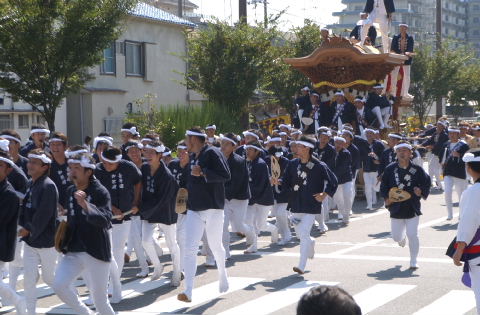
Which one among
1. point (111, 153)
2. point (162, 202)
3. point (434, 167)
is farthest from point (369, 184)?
point (111, 153)

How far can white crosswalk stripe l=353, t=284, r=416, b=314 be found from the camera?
31.6 ft

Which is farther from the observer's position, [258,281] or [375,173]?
[375,173]

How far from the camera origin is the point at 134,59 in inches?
1414

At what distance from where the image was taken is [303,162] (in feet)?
39.4

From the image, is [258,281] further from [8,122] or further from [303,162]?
[8,122]

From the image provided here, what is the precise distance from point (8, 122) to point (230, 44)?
839cm

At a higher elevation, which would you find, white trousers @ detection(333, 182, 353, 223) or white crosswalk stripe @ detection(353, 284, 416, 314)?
white trousers @ detection(333, 182, 353, 223)

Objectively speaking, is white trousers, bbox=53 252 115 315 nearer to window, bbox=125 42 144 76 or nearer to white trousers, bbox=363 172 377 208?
white trousers, bbox=363 172 377 208

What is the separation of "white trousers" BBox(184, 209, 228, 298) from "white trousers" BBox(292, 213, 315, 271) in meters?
1.72

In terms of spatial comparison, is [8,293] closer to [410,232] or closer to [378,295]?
[378,295]

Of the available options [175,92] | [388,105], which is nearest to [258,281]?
[388,105]

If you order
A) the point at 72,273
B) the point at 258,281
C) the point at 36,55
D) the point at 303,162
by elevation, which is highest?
the point at 36,55

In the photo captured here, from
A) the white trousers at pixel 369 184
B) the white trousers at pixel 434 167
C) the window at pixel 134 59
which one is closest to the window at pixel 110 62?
the window at pixel 134 59

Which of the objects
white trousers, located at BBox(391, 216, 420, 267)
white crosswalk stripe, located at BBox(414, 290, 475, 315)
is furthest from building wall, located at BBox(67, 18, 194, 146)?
white crosswalk stripe, located at BBox(414, 290, 475, 315)
